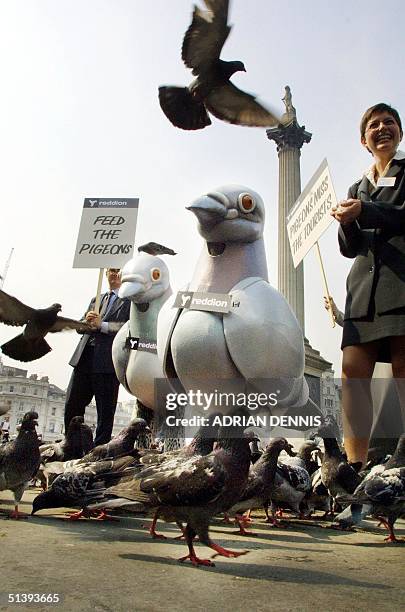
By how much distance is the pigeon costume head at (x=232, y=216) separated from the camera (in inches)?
201

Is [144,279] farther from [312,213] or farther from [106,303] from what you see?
[312,213]

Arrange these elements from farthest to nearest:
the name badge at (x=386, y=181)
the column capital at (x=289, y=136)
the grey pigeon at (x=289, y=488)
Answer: the column capital at (x=289, y=136) → the grey pigeon at (x=289, y=488) → the name badge at (x=386, y=181)

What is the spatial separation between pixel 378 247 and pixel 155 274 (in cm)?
383

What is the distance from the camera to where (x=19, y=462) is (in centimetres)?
409

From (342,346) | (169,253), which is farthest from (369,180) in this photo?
(169,253)

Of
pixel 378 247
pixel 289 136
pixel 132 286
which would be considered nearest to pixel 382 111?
pixel 378 247

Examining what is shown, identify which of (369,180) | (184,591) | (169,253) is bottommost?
(184,591)

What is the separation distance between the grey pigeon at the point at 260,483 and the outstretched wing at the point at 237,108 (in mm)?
3636

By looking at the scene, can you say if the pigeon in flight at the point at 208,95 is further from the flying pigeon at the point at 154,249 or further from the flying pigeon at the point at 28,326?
the flying pigeon at the point at 28,326

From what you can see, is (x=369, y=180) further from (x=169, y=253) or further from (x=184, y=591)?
(x=169, y=253)

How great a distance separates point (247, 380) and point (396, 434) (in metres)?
1.47

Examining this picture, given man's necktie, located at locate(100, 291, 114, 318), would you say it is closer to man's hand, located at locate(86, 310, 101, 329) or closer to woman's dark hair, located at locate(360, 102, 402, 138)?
man's hand, located at locate(86, 310, 101, 329)

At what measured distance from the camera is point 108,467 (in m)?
3.74

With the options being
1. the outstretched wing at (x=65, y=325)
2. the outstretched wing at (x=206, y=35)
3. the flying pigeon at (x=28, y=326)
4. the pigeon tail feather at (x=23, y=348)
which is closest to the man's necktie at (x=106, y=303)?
the outstretched wing at (x=65, y=325)
